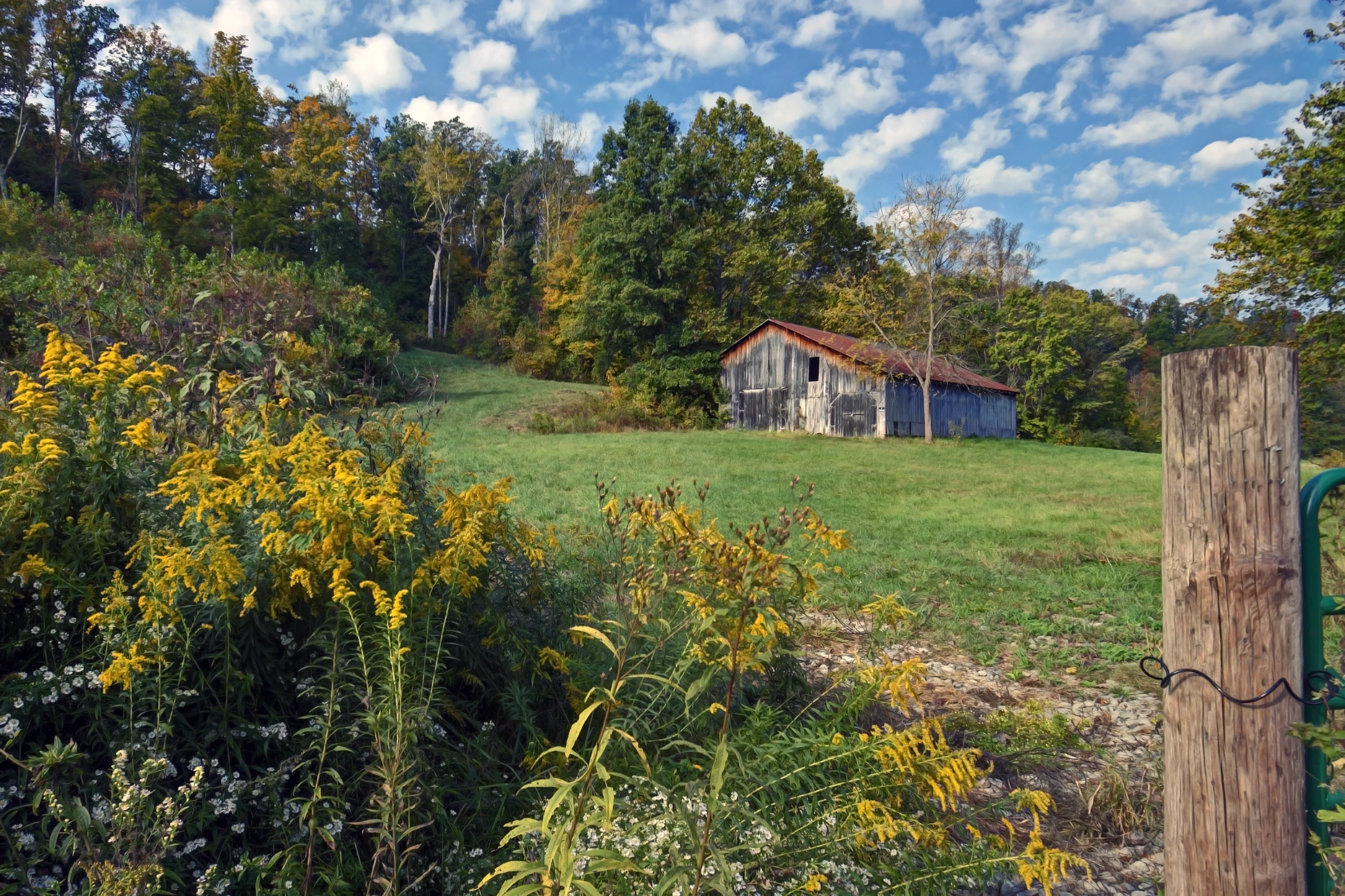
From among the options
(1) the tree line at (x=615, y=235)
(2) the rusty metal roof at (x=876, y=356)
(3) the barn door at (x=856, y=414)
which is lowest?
(3) the barn door at (x=856, y=414)

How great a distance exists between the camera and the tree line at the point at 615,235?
31656 mm

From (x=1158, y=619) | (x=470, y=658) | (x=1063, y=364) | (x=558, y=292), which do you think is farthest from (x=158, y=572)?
(x=1063, y=364)

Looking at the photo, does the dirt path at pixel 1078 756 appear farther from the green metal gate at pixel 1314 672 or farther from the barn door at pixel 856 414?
the barn door at pixel 856 414

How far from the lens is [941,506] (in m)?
12.9

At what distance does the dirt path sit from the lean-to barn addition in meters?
22.0

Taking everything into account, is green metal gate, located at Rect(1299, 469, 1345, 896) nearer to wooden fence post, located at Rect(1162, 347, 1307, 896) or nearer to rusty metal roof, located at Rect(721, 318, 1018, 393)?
wooden fence post, located at Rect(1162, 347, 1307, 896)

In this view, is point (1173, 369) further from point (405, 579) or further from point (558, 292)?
point (558, 292)

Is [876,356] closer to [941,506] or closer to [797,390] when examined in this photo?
[797,390]

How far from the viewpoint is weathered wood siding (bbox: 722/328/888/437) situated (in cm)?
2677

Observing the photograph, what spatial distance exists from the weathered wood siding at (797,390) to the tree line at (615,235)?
1.76m

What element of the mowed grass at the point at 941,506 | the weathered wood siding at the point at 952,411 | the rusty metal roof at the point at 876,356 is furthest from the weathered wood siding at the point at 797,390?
the mowed grass at the point at 941,506

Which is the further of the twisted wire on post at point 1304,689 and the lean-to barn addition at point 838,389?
the lean-to barn addition at point 838,389

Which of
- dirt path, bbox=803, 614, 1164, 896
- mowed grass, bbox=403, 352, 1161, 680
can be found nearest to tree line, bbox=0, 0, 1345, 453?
mowed grass, bbox=403, 352, 1161, 680

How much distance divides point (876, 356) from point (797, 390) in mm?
3421
